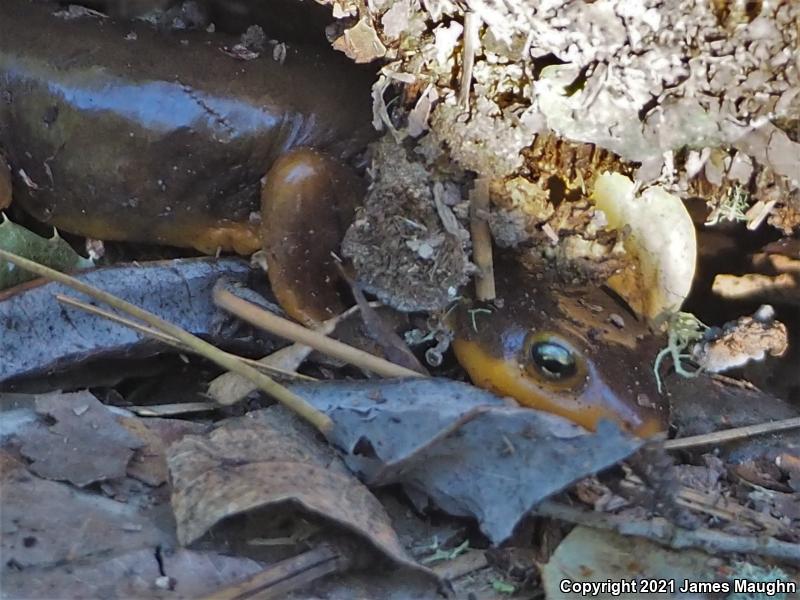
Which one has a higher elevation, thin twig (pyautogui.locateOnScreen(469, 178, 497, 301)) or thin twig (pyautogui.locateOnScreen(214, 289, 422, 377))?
thin twig (pyautogui.locateOnScreen(469, 178, 497, 301))

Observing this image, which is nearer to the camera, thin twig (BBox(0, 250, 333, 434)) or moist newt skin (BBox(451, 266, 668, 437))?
thin twig (BBox(0, 250, 333, 434))

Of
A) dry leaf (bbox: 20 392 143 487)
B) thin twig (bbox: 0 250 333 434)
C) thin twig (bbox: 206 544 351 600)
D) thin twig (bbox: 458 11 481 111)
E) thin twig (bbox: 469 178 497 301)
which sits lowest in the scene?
dry leaf (bbox: 20 392 143 487)

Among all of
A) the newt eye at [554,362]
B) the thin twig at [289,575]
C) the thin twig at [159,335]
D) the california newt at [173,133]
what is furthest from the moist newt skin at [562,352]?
the thin twig at [289,575]

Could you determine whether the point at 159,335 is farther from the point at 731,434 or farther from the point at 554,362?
the point at 731,434

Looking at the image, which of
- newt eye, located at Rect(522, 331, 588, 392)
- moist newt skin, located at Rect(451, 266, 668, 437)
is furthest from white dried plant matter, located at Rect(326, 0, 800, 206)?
newt eye, located at Rect(522, 331, 588, 392)

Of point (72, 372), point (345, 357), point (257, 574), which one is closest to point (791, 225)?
point (345, 357)

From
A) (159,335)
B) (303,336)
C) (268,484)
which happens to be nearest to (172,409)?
(159,335)

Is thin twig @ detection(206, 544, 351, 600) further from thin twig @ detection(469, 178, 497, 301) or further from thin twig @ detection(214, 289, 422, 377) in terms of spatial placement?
thin twig @ detection(469, 178, 497, 301)
